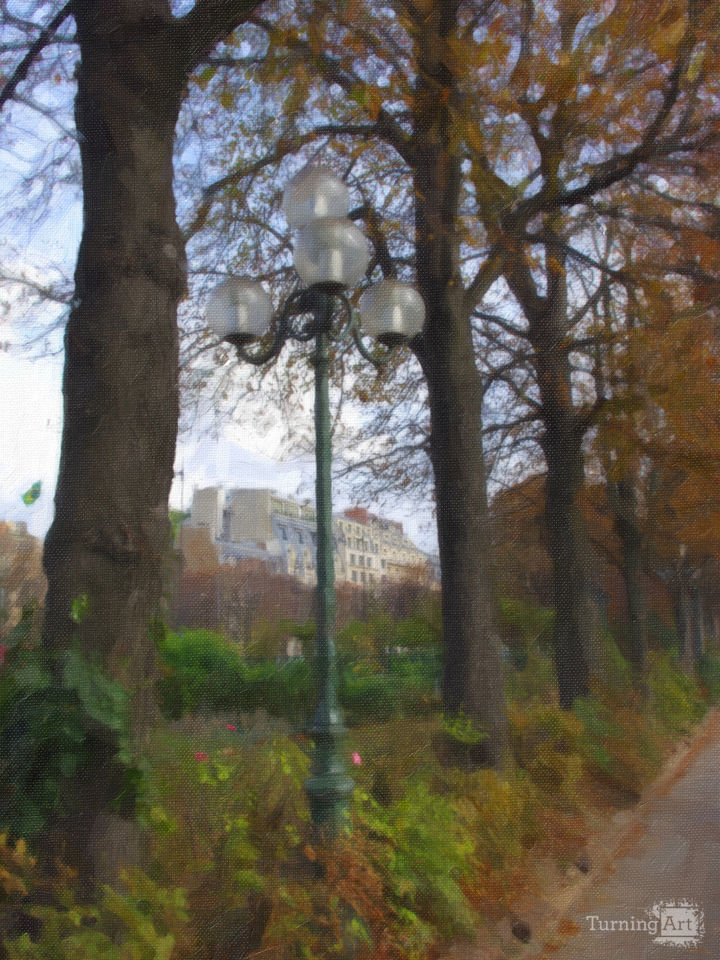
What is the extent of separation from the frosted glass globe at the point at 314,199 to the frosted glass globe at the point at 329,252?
57 mm

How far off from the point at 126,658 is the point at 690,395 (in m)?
3.57

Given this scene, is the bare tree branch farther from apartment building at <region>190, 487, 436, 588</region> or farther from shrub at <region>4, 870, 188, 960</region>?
shrub at <region>4, 870, 188, 960</region>

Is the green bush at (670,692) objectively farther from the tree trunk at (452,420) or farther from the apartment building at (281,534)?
the apartment building at (281,534)

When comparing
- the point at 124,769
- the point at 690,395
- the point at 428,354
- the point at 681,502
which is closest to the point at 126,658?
the point at 124,769

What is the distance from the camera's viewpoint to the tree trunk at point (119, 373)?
7.29 ft

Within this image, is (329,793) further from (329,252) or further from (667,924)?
(329,252)

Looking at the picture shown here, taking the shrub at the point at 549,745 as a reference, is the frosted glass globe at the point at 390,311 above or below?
above

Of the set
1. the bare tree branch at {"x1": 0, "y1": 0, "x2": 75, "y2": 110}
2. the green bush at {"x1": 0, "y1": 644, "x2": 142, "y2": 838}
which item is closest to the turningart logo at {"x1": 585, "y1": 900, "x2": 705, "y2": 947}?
the green bush at {"x1": 0, "y1": 644, "x2": 142, "y2": 838}

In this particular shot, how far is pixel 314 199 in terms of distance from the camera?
278 centimetres

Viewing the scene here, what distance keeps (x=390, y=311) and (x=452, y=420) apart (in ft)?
4.42

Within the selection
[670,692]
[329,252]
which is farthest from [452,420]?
[670,692]

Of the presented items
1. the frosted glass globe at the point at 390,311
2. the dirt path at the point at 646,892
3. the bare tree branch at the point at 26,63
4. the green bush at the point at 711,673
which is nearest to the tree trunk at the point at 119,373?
the bare tree branch at the point at 26,63

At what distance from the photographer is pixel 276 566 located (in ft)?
9.41

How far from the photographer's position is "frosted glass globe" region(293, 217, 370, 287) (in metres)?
2.70
